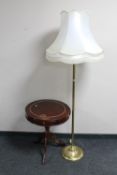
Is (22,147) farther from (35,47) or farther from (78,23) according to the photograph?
(78,23)

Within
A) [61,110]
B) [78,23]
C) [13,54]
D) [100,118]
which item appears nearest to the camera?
[78,23]

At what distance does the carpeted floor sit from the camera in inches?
89.8

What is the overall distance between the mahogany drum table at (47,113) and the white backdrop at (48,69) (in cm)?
A: 18

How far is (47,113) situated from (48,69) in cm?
48

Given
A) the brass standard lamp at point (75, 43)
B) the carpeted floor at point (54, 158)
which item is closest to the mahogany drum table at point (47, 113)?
the carpeted floor at point (54, 158)

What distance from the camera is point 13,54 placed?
2.53 m

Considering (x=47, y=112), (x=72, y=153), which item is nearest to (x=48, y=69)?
(x=47, y=112)

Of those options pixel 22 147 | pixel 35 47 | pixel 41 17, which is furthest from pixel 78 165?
pixel 41 17

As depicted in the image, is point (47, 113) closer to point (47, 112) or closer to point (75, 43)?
point (47, 112)

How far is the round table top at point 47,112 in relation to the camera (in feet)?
7.34

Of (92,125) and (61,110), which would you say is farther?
(92,125)

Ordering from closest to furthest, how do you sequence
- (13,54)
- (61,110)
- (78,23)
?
1. (78,23)
2. (61,110)
3. (13,54)

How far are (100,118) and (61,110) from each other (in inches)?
21.5

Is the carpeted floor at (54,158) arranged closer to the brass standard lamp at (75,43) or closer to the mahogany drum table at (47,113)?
the mahogany drum table at (47,113)
